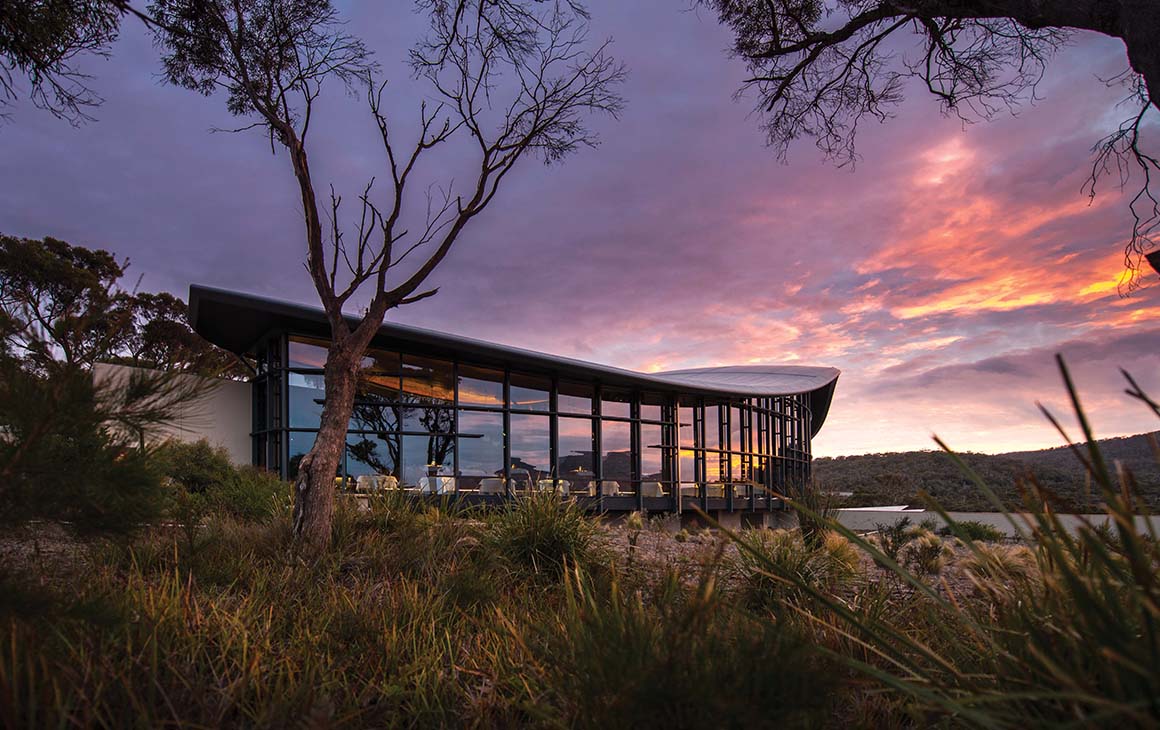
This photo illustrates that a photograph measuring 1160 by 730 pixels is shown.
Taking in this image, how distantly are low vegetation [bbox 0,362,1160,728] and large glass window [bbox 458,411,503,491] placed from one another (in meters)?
10.1

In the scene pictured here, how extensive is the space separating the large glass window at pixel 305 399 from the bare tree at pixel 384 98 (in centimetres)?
780

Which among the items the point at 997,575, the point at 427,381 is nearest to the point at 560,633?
the point at 997,575

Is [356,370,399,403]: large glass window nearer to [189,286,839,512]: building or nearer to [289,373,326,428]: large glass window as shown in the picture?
[189,286,839,512]: building

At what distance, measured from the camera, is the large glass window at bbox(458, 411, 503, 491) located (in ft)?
57.3

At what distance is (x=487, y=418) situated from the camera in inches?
709

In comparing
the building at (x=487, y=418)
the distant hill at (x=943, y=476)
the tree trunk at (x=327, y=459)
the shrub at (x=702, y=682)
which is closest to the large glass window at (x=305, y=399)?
the building at (x=487, y=418)

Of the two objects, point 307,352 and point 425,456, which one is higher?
point 307,352

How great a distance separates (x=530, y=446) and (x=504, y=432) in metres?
1.11

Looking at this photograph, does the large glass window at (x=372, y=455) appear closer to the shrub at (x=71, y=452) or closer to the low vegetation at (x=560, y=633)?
the low vegetation at (x=560, y=633)

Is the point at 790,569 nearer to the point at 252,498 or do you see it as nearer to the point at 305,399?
the point at 252,498

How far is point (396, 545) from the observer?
20.8 ft

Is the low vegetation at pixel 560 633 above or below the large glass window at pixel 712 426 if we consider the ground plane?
below

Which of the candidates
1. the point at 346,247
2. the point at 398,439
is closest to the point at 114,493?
the point at 346,247

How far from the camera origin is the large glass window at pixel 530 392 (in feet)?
61.4
